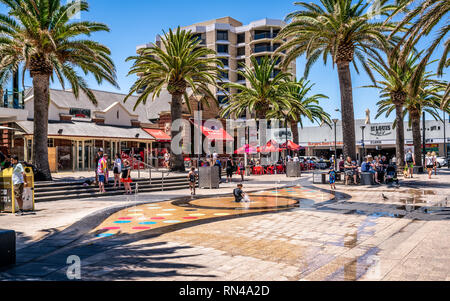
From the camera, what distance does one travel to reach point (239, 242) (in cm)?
703

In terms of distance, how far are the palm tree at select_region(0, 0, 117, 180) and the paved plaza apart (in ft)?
22.6

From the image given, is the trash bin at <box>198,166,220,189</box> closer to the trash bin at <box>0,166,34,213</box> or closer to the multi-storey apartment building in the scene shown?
the trash bin at <box>0,166,34,213</box>

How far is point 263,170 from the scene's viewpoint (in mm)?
32344

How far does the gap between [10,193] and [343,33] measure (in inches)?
680

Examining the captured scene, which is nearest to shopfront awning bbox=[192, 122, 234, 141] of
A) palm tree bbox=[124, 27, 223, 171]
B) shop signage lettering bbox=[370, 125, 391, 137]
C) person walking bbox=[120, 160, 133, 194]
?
palm tree bbox=[124, 27, 223, 171]

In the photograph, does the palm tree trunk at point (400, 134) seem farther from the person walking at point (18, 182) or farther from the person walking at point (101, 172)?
the person walking at point (18, 182)

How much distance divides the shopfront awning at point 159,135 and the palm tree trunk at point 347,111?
19.1 m

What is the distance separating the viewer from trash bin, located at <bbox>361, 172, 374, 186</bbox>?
19.9 meters

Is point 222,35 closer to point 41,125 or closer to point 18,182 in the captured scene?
point 41,125

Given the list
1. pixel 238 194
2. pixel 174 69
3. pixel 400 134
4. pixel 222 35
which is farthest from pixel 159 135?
pixel 222 35

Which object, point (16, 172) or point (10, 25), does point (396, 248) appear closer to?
point (16, 172)

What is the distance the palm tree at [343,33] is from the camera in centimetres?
1942

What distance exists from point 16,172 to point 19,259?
18.8 feet

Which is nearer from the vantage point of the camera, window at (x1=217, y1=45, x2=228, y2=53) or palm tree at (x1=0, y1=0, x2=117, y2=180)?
palm tree at (x1=0, y1=0, x2=117, y2=180)
